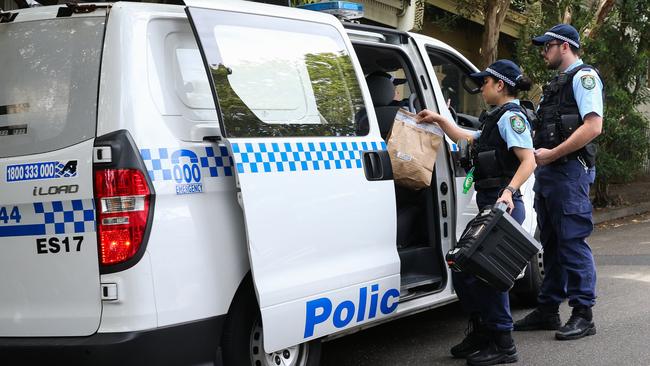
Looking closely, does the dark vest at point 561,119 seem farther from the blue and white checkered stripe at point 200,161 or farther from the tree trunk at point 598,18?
the tree trunk at point 598,18

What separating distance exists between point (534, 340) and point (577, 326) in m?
0.29

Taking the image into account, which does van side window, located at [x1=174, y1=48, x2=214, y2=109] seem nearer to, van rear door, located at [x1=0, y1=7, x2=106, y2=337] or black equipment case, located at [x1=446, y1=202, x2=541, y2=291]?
van rear door, located at [x1=0, y1=7, x2=106, y2=337]

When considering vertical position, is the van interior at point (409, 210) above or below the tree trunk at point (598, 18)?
below

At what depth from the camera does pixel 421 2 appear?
11711mm

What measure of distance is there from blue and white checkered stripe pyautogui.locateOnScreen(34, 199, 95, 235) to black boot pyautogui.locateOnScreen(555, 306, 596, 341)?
319 centimetres

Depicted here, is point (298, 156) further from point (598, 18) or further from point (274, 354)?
point (598, 18)

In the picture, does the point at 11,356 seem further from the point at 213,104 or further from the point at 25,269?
the point at 213,104

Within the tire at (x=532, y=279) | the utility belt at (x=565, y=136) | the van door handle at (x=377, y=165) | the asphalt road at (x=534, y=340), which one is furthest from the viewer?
the tire at (x=532, y=279)

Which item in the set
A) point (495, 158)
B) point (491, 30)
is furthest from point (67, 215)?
point (491, 30)

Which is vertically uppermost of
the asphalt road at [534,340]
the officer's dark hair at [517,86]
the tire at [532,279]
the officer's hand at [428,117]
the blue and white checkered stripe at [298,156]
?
the officer's dark hair at [517,86]

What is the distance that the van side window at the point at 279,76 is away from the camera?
340cm

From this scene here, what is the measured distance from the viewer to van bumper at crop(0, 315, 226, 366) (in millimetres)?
3049

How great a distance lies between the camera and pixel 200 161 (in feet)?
11.0

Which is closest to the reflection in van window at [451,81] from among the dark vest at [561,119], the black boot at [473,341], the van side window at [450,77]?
the van side window at [450,77]
